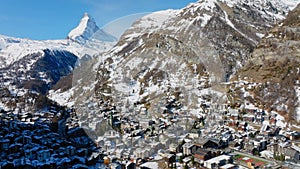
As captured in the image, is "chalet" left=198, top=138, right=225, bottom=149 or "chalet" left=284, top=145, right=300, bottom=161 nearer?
"chalet" left=284, top=145, right=300, bottom=161

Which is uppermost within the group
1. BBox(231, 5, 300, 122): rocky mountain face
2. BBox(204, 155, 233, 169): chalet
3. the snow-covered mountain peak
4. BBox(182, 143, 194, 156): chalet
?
the snow-covered mountain peak

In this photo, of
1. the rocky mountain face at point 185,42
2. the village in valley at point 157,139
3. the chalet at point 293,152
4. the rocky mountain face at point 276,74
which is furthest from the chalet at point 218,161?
the rocky mountain face at point 276,74

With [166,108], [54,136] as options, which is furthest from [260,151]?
[54,136]

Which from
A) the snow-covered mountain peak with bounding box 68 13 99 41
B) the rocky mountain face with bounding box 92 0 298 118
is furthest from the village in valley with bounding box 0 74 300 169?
the snow-covered mountain peak with bounding box 68 13 99 41

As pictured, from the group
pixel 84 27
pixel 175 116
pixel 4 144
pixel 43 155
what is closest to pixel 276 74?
A: pixel 175 116

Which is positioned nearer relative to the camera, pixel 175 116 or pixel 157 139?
pixel 157 139

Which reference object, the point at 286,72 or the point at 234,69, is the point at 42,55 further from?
the point at 286,72

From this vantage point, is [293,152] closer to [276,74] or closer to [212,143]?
[212,143]

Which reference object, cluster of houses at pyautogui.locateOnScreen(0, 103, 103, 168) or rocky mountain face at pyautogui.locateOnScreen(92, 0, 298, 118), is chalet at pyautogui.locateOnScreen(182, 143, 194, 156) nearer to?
rocky mountain face at pyautogui.locateOnScreen(92, 0, 298, 118)
